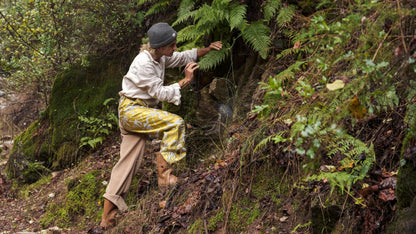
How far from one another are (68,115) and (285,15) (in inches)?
192

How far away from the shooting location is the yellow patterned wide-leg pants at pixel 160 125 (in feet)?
17.9

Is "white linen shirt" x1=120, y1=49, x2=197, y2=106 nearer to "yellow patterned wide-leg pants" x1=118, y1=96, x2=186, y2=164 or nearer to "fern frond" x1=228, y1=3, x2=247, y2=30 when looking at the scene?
"yellow patterned wide-leg pants" x1=118, y1=96, x2=186, y2=164

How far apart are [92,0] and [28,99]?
14.0 ft

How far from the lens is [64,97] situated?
847cm

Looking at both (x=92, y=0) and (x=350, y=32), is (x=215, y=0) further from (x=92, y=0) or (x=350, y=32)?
(x=92, y=0)

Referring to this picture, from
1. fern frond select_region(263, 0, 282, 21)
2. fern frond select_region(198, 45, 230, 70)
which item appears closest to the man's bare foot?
fern frond select_region(198, 45, 230, 70)

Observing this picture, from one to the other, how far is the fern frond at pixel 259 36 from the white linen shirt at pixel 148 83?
3.67ft

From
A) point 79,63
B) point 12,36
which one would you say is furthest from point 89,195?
point 12,36

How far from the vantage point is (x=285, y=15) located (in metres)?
5.21

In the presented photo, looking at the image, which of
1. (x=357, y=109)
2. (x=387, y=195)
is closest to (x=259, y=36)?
(x=387, y=195)

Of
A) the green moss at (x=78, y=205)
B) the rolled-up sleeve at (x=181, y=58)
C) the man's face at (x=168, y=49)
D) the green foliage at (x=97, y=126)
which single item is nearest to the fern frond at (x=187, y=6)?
the rolled-up sleeve at (x=181, y=58)

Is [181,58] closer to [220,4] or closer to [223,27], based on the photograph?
[223,27]

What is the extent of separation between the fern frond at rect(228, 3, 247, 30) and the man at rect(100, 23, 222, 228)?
1.74 feet

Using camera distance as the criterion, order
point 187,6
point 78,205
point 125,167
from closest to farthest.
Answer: point 125,167 → point 187,6 → point 78,205
